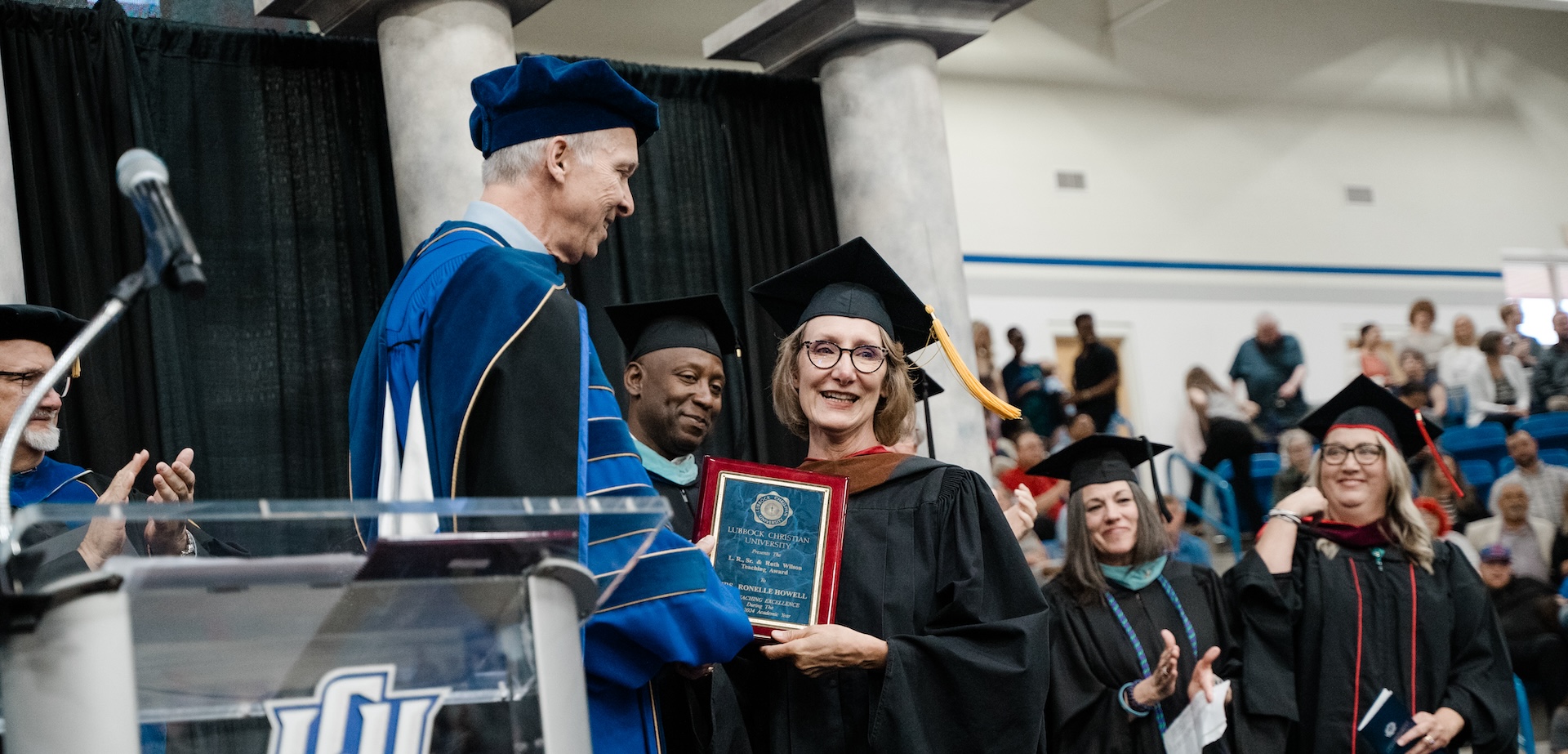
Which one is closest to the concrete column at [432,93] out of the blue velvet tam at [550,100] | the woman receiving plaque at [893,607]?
the woman receiving plaque at [893,607]

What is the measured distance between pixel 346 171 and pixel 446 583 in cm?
531

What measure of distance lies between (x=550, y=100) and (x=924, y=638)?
1.22 m

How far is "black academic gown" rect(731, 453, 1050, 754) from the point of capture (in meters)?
2.97

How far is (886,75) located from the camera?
23.4 ft

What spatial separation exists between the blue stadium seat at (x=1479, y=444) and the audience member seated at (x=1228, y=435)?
1402 mm

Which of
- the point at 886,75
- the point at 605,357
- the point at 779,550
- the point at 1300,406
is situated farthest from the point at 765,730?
the point at 1300,406

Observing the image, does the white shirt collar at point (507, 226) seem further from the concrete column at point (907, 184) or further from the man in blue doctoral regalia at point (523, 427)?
the concrete column at point (907, 184)

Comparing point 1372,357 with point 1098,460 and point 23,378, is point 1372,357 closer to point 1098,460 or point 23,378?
point 1098,460

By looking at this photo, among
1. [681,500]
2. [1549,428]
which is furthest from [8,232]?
[1549,428]

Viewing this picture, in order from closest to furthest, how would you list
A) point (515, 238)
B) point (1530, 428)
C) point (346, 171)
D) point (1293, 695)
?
point (515, 238), point (1293, 695), point (346, 171), point (1530, 428)

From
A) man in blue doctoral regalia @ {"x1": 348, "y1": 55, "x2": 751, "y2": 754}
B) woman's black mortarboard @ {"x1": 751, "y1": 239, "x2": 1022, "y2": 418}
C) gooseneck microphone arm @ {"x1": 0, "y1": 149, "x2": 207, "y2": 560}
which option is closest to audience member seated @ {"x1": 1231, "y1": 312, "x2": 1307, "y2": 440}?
woman's black mortarboard @ {"x1": 751, "y1": 239, "x2": 1022, "y2": 418}

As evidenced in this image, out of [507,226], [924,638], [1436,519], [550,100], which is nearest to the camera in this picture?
[507,226]

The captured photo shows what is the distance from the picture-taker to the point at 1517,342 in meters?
12.3

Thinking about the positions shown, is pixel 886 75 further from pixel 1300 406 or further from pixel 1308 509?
pixel 1300 406
